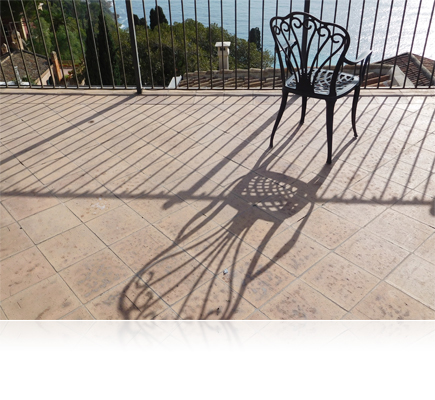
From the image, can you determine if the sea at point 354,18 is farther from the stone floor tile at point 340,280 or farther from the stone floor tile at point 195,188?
the stone floor tile at point 340,280

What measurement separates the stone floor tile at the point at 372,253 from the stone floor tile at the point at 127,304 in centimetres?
100

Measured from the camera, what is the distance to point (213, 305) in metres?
2.02

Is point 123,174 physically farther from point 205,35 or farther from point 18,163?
point 205,35

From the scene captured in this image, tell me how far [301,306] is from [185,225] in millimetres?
862

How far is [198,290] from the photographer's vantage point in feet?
6.88

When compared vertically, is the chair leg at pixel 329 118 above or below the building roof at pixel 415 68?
above

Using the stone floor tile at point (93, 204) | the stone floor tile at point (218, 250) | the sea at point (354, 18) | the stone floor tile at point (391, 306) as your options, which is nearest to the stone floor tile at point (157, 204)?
the stone floor tile at point (93, 204)

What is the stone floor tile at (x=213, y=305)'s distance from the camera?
1.96m

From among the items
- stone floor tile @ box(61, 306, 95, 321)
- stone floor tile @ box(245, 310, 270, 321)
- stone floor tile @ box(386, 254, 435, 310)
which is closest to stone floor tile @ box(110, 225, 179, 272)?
stone floor tile @ box(61, 306, 95, 321)

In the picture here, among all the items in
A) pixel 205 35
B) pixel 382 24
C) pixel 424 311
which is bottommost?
pixel 382 24

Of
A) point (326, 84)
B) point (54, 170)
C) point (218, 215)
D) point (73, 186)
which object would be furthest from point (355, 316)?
point (54, 170)

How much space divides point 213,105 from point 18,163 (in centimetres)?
187

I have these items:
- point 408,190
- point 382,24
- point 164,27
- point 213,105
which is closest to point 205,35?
point 164,27

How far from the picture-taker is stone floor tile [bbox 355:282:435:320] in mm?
1932
